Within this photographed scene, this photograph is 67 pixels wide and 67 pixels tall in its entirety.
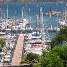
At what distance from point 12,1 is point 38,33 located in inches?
3925

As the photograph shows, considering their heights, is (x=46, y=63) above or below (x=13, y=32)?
below

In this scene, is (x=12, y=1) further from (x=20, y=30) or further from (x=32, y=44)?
(x=32, y=44)

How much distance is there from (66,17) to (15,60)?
43814 mm

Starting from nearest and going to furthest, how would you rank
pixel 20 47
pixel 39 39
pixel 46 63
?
pixel 46 63, pixel 20 47, pixel 39 39

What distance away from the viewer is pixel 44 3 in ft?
482

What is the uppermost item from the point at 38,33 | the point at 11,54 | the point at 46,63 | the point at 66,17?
the point at 66,17

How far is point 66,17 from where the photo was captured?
247ft

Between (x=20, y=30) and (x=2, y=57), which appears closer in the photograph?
(x=2, y=57)

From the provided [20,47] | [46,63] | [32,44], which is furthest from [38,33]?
[46,63]

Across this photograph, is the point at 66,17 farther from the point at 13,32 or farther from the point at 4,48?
the point at 4,48

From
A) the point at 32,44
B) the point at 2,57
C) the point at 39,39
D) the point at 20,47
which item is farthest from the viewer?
the point at 39,39

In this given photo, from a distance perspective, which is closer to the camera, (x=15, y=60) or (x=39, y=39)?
(x=15, y=60)

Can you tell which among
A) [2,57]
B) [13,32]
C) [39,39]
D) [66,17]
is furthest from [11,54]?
[66,17]

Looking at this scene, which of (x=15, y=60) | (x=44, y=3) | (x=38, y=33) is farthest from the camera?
(x=44, y=3)
